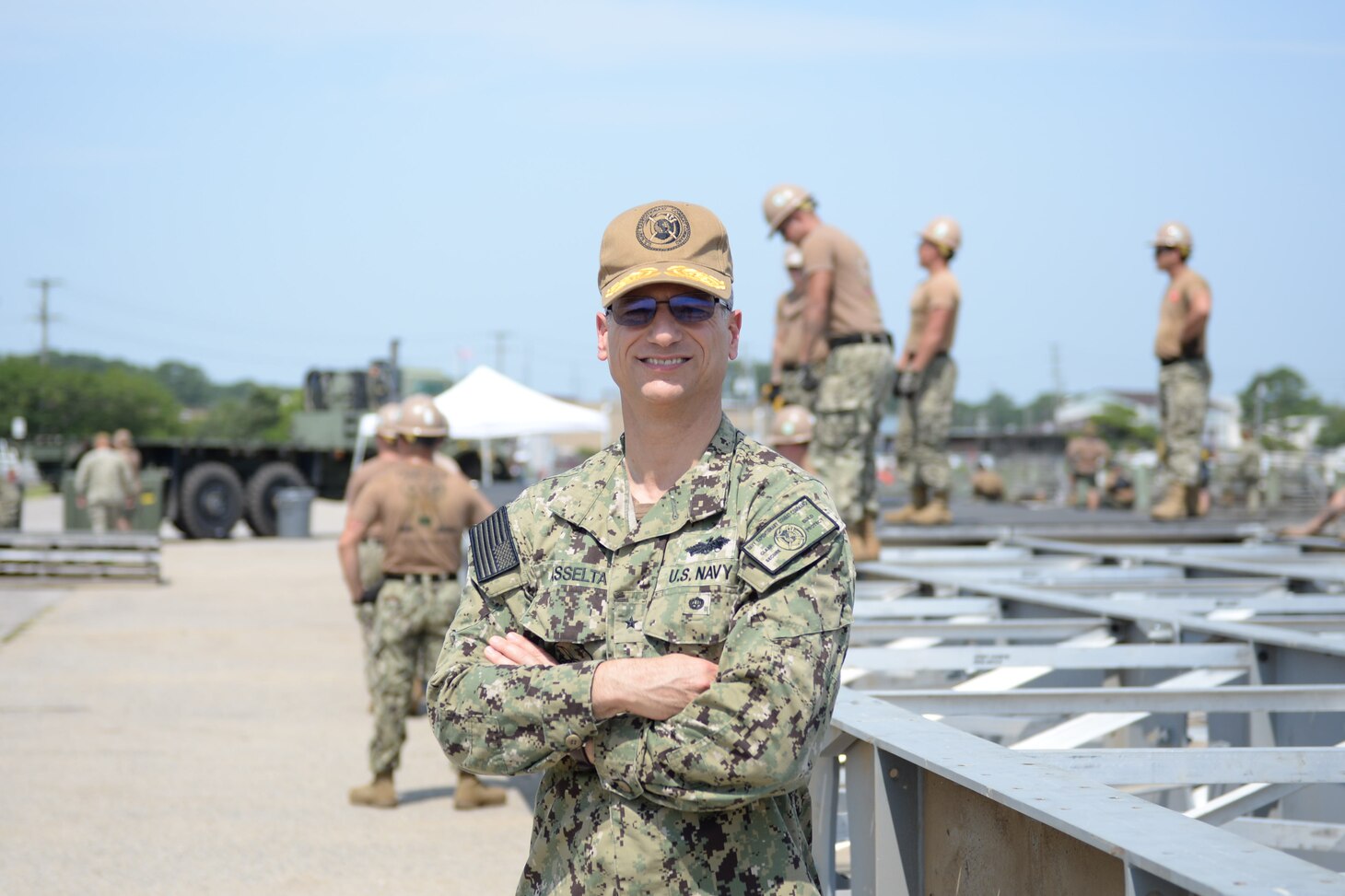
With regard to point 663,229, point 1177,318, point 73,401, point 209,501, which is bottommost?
point 209,501

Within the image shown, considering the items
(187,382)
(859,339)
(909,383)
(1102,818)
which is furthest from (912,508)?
(187,382)

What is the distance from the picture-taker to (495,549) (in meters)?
2.34

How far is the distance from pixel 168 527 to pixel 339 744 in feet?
77.6

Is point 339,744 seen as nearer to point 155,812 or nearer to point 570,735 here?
point 155,812

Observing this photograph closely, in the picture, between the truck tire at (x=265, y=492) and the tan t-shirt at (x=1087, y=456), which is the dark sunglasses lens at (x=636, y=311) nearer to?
the tan t-shirt at (x=1087, y=456)

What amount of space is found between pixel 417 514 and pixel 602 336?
454 cm

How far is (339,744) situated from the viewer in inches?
322

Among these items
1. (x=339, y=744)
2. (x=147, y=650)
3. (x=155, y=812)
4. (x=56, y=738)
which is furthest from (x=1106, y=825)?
(x=147, y=650)

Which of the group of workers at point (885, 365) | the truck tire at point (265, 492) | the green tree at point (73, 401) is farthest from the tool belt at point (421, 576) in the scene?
the green tree at point (73, 401)

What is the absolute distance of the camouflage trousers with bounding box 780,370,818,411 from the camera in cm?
879

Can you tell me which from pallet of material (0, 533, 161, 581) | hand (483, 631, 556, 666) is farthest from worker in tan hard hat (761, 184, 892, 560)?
pallet of material (0, 533, 161, 581)

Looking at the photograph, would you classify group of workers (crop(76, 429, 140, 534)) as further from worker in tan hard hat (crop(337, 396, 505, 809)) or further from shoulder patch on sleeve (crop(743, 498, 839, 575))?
shoulder patch on sleeve (crop(743, 498, 839, 575))

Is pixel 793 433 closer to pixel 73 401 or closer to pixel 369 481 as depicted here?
pixel 369 481

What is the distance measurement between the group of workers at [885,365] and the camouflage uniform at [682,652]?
4.81 meters
